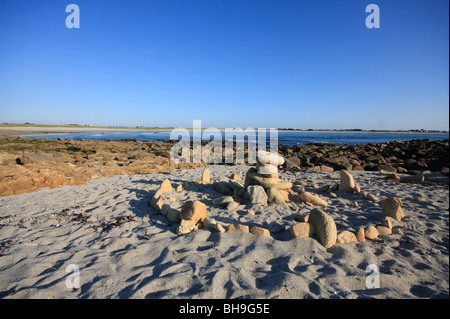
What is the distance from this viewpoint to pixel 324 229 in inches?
137

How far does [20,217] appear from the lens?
466 cm

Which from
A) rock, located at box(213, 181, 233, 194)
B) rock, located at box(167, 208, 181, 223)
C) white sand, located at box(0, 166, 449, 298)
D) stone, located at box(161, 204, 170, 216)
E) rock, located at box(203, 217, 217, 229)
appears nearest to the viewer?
white sand, located at box(0, 166, 449, 298)

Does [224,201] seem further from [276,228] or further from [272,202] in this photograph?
[276,228]

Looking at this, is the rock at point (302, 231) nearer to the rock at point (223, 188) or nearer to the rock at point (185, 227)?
the rock at point (185, 227)

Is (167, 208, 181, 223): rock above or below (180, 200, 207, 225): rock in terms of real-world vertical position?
below

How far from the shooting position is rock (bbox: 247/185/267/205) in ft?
17.8

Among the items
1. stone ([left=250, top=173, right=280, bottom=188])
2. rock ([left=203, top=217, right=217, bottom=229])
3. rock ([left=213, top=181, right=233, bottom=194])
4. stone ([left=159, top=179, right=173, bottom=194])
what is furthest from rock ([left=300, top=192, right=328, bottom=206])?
stone ([left=159, top=179, right=173, bottom=194])

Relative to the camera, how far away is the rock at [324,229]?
3.43 meters

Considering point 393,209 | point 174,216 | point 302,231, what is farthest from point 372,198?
point 174,216

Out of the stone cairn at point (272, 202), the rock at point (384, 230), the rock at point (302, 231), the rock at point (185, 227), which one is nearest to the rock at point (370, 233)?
the stone cairn at point (272, 202)

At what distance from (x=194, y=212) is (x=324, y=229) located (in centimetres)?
230

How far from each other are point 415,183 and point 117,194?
330 inches

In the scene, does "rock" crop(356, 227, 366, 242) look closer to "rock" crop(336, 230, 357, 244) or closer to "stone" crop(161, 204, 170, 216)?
"rock" crop(336, 230, 357, 244)
